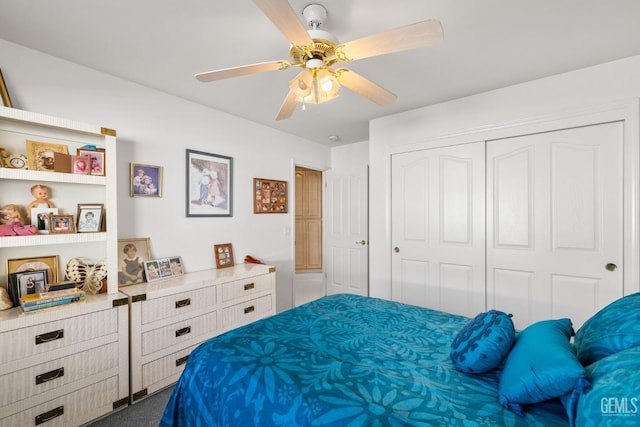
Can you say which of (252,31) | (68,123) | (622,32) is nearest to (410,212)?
(622,32)

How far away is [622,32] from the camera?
1.78 meters

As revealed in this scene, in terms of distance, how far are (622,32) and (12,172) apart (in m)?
3.78

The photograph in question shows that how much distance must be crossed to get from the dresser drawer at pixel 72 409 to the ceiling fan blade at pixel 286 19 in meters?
Answer: 2.38

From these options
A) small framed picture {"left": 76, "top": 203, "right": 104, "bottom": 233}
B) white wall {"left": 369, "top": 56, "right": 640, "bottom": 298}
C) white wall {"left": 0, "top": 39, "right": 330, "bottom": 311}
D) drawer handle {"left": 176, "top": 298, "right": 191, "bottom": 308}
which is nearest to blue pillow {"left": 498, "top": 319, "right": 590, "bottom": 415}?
white wall {"left": 369, "top": 56, "right": 640, "bottom": 298}

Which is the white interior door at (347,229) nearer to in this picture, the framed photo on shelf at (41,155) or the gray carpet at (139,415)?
the gray carpet at (139,415)

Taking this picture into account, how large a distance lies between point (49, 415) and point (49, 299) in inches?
26.3

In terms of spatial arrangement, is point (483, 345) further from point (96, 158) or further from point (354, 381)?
point (96, 158)

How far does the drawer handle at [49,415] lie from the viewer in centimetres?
166

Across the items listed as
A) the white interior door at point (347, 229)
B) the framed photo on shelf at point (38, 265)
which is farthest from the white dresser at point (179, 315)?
the white interior door at point (347, 229)

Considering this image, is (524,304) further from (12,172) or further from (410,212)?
(12,172)

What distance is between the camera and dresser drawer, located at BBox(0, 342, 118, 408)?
157 cm

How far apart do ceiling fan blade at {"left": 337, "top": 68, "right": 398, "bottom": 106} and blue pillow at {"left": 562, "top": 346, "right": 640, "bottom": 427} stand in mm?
1488

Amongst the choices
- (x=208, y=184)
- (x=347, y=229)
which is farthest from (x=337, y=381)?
(x=347, y=229)

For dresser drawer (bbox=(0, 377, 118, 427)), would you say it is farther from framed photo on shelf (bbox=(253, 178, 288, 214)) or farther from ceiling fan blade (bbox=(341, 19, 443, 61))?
ceiling fan blade (bbox=(341, 19, 443, 61))
